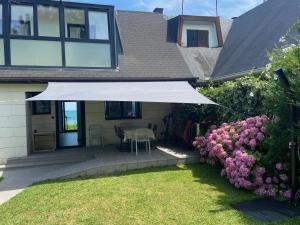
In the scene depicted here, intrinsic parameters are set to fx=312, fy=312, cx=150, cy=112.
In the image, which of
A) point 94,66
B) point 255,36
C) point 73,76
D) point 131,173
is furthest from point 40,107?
point 255,36

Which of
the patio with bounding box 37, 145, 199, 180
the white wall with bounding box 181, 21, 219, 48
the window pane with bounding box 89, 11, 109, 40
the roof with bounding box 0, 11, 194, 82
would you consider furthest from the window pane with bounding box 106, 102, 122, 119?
the white wall with bounding box 181, 21, 219, 48

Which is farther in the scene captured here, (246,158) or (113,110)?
(113,110)

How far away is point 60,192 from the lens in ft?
34.1

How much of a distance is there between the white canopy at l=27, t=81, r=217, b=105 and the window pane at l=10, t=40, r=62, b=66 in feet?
4.85

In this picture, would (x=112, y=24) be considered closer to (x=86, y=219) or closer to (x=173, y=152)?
(x=173, y=152)

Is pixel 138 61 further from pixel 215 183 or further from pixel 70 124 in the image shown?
pixel 215 183

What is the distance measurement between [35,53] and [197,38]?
12865 mm

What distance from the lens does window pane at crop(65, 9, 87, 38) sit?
55.1 feet

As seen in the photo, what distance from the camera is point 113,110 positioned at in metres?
19.3

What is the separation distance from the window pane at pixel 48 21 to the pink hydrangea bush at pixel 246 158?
9771 mm

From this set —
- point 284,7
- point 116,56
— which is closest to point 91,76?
point 116,56

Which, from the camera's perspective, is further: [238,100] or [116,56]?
[116,56]

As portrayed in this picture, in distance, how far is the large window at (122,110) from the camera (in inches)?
754

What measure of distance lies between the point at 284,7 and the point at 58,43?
47.3 feet
